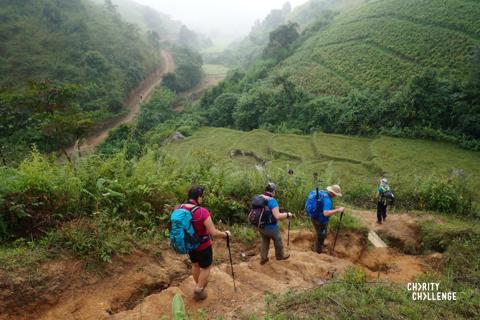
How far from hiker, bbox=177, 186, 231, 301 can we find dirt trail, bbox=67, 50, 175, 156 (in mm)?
21070

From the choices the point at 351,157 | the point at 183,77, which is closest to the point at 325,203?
the point at 351,157

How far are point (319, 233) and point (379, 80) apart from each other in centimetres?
3032

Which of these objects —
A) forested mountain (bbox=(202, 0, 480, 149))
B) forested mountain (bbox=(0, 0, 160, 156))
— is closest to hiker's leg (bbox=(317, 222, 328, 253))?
forested mountain (bbox=(0, 0, 160, 156))

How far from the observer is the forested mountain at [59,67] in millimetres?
22188

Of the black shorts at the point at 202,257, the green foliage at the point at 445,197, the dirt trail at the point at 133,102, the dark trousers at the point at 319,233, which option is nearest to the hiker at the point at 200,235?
the black shorts at the point at 202,257

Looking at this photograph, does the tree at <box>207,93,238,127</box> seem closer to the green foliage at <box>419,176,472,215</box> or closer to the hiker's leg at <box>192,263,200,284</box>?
the green foliage at <box>419,176,472,215</box>

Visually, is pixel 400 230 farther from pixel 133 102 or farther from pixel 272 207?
pixel 133 102

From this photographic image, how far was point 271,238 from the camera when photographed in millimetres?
6027

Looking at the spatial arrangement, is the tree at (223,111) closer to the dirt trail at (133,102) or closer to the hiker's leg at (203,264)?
the dirt trail at (133,102)

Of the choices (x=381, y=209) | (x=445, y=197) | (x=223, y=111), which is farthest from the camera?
(x=223, y=111)

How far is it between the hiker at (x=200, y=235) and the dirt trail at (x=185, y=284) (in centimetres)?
27

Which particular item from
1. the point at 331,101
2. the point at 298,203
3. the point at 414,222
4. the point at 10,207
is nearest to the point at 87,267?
the point at 10,207

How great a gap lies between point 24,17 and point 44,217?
158ft

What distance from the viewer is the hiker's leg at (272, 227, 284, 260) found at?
5.88 metres
